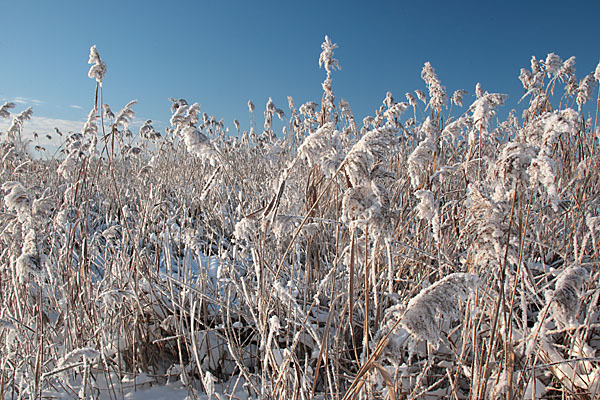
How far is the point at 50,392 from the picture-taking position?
5.22 feet

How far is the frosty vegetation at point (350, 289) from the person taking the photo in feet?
3.00

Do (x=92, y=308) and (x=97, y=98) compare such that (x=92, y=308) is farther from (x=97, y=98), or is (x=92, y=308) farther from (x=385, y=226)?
(x=385, y=226)

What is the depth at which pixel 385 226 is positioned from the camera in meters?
0.83

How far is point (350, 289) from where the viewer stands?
0.95m

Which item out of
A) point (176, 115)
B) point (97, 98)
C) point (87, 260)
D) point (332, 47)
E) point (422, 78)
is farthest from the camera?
point (422, 78)

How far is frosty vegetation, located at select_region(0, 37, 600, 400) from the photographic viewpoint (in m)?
0.92

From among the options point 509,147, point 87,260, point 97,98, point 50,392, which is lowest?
point 50,392

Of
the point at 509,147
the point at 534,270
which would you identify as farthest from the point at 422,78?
the point at 509,147

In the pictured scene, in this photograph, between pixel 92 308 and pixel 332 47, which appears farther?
pixel 332 47

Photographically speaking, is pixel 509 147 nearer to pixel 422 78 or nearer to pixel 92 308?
pixel 92 308

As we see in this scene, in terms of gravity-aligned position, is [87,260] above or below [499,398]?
above

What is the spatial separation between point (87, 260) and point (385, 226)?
172 centimetres

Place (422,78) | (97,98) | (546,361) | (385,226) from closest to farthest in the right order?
1. (385,226)
2. (546,361)
3. (97,98)
4. (422,78)

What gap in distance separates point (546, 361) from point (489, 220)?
75 centimetres
